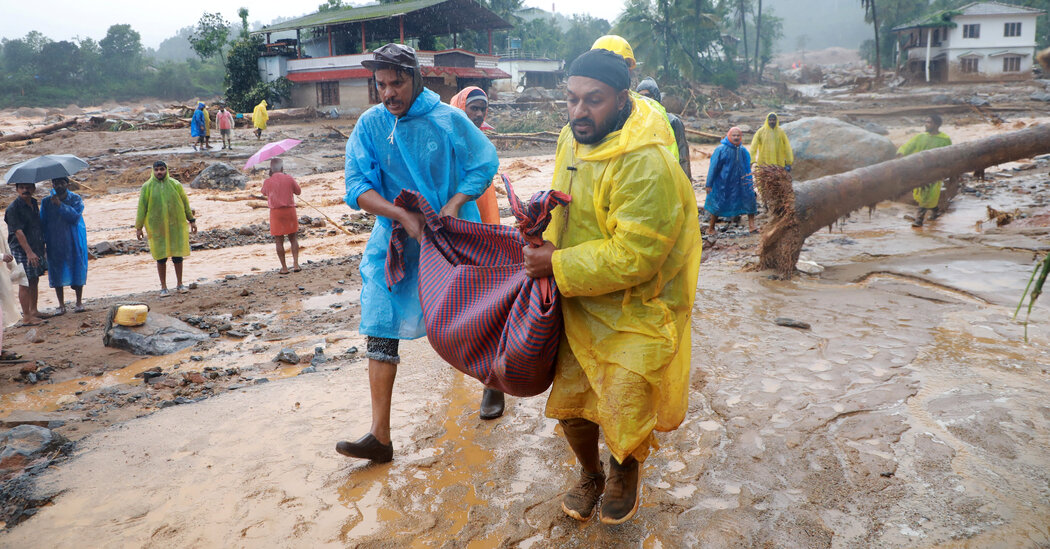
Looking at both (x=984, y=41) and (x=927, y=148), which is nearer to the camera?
(x=927, y=148)

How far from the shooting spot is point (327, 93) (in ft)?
100

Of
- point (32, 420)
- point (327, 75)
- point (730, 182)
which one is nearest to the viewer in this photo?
point (32, 420)

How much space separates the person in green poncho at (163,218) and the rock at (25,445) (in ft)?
15.3

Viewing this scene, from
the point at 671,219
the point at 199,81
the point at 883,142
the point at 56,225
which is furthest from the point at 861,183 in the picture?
the point at 199,81

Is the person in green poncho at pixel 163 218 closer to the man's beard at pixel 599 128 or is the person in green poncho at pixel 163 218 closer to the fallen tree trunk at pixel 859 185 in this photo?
the fallen tree trunk at pixel 859 185

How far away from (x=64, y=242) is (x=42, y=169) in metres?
0.86

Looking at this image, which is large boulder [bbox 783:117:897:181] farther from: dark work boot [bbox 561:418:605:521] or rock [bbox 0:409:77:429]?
rock [bbox 0:409:77:429]

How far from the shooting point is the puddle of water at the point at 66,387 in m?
4.75

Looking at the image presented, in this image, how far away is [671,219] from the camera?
2.12m

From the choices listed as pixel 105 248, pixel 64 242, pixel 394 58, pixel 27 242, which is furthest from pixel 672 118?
pixel 105 248

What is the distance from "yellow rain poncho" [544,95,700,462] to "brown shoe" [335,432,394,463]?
39.8 inches

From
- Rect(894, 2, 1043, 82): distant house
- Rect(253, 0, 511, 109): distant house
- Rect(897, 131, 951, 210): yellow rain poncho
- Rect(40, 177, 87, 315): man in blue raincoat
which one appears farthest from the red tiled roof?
Rect(894, 2, 1043, 82): distant house

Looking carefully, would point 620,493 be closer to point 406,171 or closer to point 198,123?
point 406,171

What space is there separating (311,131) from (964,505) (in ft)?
80.1
